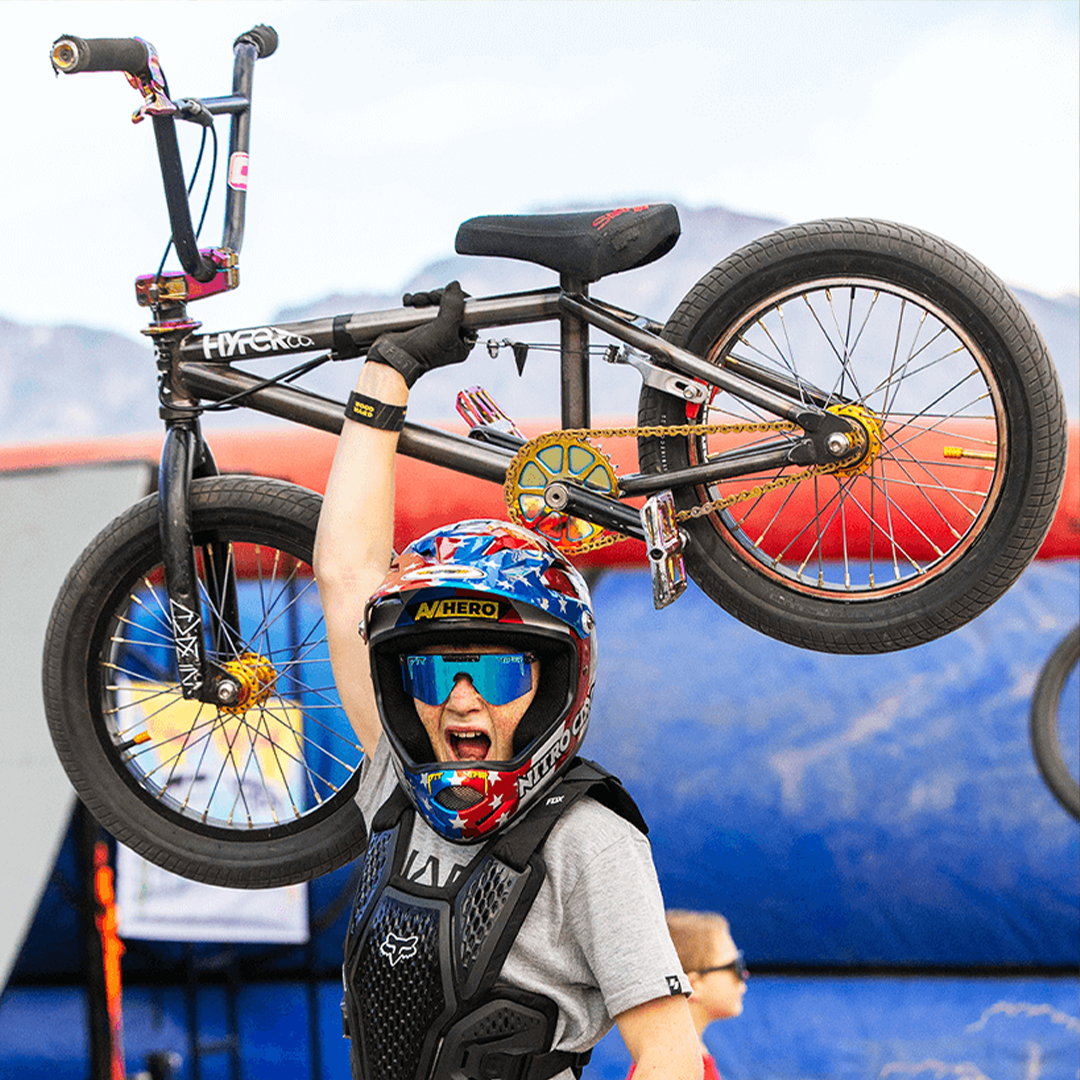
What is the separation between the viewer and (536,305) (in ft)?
6.21

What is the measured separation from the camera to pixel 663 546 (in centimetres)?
184

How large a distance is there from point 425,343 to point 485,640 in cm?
55

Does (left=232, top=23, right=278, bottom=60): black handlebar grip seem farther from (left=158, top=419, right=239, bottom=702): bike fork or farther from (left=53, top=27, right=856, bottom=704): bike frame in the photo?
(left=158, top=419, right=239, bottom=702): bike fork

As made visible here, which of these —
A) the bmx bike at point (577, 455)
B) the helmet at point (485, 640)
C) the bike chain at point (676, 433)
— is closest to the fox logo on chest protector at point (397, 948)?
the helmet at point (485, 640)

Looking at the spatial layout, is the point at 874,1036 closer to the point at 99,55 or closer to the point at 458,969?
the point at 458,969

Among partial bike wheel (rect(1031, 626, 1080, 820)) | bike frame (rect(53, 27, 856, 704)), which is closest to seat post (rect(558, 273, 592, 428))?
bike frame (rect(53, 27, 856, 704))

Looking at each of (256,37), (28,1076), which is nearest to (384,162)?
(256,37)

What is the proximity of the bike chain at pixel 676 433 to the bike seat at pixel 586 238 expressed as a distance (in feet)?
0.78

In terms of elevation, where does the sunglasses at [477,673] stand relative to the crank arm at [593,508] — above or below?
below

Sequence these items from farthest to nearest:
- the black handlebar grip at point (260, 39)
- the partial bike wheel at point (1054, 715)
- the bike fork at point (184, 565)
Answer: the partial bike wheel at point (1054, 715), the black handlebar grip at point (260, 39), the bike fork at point (184, 565)

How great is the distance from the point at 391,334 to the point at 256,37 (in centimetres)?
67

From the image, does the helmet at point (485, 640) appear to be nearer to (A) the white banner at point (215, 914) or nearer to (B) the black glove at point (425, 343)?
(B) the black glove at point (425, 343)

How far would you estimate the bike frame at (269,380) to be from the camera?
6.12ft

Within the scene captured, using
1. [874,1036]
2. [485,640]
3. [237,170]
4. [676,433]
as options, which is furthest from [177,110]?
[874,1036]
